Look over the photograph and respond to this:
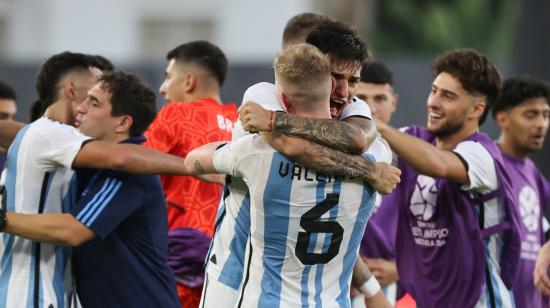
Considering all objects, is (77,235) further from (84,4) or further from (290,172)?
(84,4)

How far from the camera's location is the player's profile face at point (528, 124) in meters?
9.23

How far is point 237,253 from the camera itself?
20.7ft

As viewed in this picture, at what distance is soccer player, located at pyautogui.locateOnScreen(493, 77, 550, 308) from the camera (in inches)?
346

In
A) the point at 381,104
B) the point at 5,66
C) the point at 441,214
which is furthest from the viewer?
the point at 5,66

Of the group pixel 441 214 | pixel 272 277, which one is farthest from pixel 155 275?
pixel 441 214

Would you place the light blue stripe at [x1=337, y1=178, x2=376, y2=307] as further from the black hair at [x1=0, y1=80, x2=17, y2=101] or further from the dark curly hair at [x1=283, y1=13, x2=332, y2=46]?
the black hair at [x1=0, y1=80, x2=17, y2=101]

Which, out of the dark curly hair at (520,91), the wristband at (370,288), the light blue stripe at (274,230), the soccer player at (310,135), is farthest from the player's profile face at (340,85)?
the dark curly hair at (520,91)

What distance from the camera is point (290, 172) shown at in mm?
5980

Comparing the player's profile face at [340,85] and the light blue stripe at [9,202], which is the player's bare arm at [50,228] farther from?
the player's profile face at [340,85]

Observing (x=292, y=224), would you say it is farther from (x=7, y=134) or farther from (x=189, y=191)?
(x=7, y=134)

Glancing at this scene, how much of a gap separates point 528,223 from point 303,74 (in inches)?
135

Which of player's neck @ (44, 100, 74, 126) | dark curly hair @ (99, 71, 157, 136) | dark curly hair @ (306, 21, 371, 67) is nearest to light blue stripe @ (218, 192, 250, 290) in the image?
dark curly hair @ (306, 21, 371, 67)

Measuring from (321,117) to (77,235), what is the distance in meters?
1.58

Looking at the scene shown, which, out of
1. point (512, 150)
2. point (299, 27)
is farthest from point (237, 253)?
point (512, 150)
